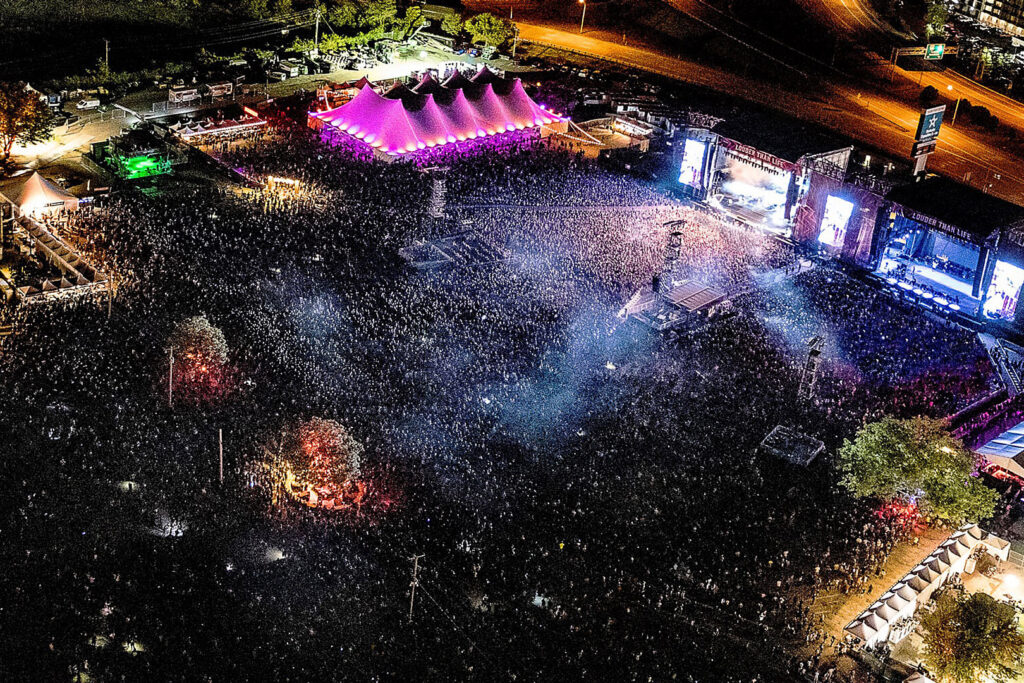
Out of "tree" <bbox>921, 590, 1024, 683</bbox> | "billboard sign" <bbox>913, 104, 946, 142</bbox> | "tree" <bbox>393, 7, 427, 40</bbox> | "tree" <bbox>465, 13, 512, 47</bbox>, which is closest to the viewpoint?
"tree" <bbox>921, 590, 1024, 683</bbox>

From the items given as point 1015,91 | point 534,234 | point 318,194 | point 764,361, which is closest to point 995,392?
point 764,361

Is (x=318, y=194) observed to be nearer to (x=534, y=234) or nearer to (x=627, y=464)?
(x=534, y=234)

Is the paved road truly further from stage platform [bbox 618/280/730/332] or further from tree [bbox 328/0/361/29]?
stage platform [bbox 618/280/730/332]

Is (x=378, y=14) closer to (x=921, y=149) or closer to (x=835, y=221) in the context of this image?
(x=835, y=221)

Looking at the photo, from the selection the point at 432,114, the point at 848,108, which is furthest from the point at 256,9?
the point at 848,108

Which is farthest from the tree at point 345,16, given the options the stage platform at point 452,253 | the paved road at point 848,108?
the stage platform at point 452,253

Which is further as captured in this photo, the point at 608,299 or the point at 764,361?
the point at 608,299

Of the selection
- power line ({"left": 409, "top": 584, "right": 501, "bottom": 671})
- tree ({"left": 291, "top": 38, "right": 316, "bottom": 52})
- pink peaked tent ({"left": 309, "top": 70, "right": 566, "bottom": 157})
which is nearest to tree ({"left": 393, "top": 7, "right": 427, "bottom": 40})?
tree ({"left": 291, "top": 38, "right": 316, "bottom": 52})
